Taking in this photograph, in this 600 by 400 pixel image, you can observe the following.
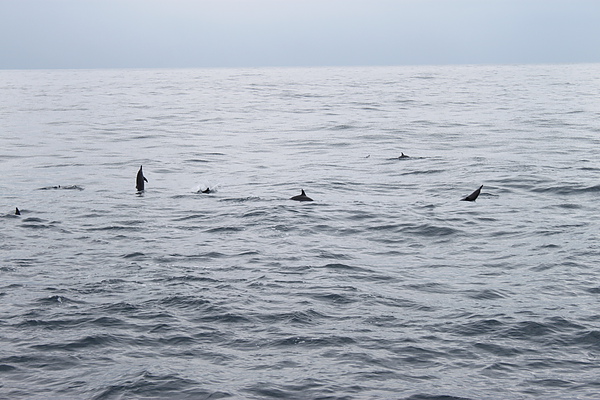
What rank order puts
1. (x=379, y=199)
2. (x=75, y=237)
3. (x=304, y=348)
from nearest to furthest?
(x=304, y=348)
(x=75, y=237)
(x=379, y=199)

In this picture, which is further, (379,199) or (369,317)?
(379,199)

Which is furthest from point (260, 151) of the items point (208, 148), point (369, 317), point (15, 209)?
point (369, 317)

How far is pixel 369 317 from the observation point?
10609mm

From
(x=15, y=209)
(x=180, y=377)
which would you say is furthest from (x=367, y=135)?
(x=180, y=377)

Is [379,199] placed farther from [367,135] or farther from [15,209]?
[367,135]

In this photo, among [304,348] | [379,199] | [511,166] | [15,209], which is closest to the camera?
[304,348]

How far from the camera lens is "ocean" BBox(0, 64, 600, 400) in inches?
344

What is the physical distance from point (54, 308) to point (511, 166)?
60.4 feet

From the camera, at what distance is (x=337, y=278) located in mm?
12602

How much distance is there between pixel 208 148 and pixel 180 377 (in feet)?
81.2

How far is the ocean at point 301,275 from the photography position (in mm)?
8734

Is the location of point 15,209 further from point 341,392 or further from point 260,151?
point 260,151

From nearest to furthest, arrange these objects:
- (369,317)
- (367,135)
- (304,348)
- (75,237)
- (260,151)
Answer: (304,348) → (369,317) → (75,237) → (260,151) → (367,135)

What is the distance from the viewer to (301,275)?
12820mm
